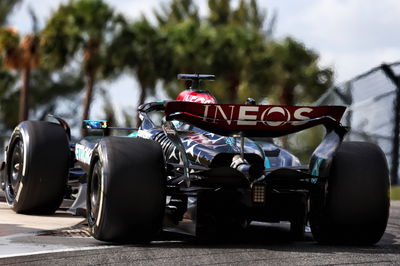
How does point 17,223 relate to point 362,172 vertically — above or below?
below

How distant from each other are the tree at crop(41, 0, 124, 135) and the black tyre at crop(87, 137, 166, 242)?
35.2 metres

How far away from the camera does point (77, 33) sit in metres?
42.6

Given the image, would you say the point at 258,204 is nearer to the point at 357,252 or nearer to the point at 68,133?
the point at 357,252

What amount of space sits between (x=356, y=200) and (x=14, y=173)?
4.36 meters

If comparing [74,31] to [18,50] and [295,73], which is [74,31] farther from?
[295,73]

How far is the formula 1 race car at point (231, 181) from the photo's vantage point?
709 centimetres

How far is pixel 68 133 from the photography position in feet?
33.0

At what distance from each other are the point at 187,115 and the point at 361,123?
12.2 meters

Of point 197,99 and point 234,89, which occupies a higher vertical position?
point 234,89

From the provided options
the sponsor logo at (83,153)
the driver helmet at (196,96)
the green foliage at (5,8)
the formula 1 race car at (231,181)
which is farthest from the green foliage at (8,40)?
the formula 1 race car at (231,181)

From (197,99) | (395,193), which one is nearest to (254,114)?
(197,99)

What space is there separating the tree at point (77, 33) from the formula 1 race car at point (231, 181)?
3472cm

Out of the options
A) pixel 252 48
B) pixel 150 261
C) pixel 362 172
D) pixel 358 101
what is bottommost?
pixel 150 261

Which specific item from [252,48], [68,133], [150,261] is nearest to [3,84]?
[252,48]
